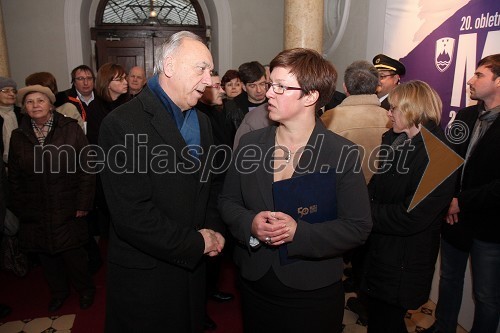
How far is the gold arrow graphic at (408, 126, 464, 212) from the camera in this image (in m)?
2.03

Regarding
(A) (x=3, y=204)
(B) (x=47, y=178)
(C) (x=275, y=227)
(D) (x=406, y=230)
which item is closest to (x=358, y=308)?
(D) (x=406, y=230)

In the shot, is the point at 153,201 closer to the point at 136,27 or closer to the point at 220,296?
the point at 220,296

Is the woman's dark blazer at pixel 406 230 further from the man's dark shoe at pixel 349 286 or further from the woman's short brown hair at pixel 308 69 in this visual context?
the man's dark shoe at pixel 349 286

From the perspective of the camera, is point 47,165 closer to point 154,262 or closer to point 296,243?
point 154,262

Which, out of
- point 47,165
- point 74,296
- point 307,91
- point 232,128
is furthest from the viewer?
point 232,128

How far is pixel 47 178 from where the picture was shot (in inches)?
121

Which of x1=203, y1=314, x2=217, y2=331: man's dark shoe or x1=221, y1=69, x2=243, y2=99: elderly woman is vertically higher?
x1=221, y1=69, x2=243, y2=99: elderly woman

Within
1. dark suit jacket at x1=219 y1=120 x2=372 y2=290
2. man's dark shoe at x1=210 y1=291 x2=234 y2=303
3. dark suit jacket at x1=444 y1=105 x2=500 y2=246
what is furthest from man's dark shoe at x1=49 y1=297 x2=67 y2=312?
dark suit jacket at x1=444 y1=105 x2=500 y2=246

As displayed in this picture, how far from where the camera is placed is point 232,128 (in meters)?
3.90

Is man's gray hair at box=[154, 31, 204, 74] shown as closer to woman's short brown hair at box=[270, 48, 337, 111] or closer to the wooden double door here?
woman's short brown hair at box=[270, 48, 337, 111]

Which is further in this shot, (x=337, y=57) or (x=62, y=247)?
(x=337, y=57)

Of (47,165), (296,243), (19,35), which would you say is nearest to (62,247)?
(47,165)

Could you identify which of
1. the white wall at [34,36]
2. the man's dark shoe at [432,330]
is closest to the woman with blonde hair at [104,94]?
the man's dark shoe at [432,330]

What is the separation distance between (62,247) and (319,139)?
248 cm
